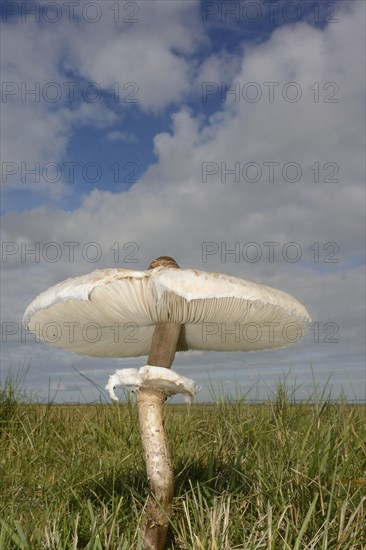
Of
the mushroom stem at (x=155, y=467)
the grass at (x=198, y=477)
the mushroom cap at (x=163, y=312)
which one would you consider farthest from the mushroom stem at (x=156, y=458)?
the mushroom cap at (x=163, y=312)

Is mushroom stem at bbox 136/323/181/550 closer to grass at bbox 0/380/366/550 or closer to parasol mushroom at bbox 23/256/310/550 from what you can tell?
parasol mushroom at bbox 23/256/310/550

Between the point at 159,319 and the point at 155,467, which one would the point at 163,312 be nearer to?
the point at 159,319

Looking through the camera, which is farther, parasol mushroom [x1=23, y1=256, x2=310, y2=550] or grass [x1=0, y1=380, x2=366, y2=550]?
grass [x1=0, y1=380, x2=366, y2=550]

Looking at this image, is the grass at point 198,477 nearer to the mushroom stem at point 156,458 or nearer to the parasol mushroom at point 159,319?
the mushroom stem at point 156,458

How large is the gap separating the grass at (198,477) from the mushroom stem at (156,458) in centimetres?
18

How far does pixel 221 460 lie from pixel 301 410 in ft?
6.90

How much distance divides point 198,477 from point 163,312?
2.27 m

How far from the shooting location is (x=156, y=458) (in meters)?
4.15

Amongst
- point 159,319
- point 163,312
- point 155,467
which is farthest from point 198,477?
point 163,312

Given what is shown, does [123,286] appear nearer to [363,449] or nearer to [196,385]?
[196,385]

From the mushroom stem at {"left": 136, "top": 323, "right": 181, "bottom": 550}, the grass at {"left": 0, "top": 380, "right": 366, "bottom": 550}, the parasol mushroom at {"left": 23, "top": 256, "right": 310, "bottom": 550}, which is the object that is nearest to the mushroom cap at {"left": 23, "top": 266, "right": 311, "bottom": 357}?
the parasol mushroom at {"left": 23, "top": 256, "right": 310, "bottom": 550}

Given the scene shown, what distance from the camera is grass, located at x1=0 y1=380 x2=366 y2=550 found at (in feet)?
13.6

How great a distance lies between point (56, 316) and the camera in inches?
174

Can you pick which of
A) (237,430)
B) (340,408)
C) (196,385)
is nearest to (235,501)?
(196,385)
